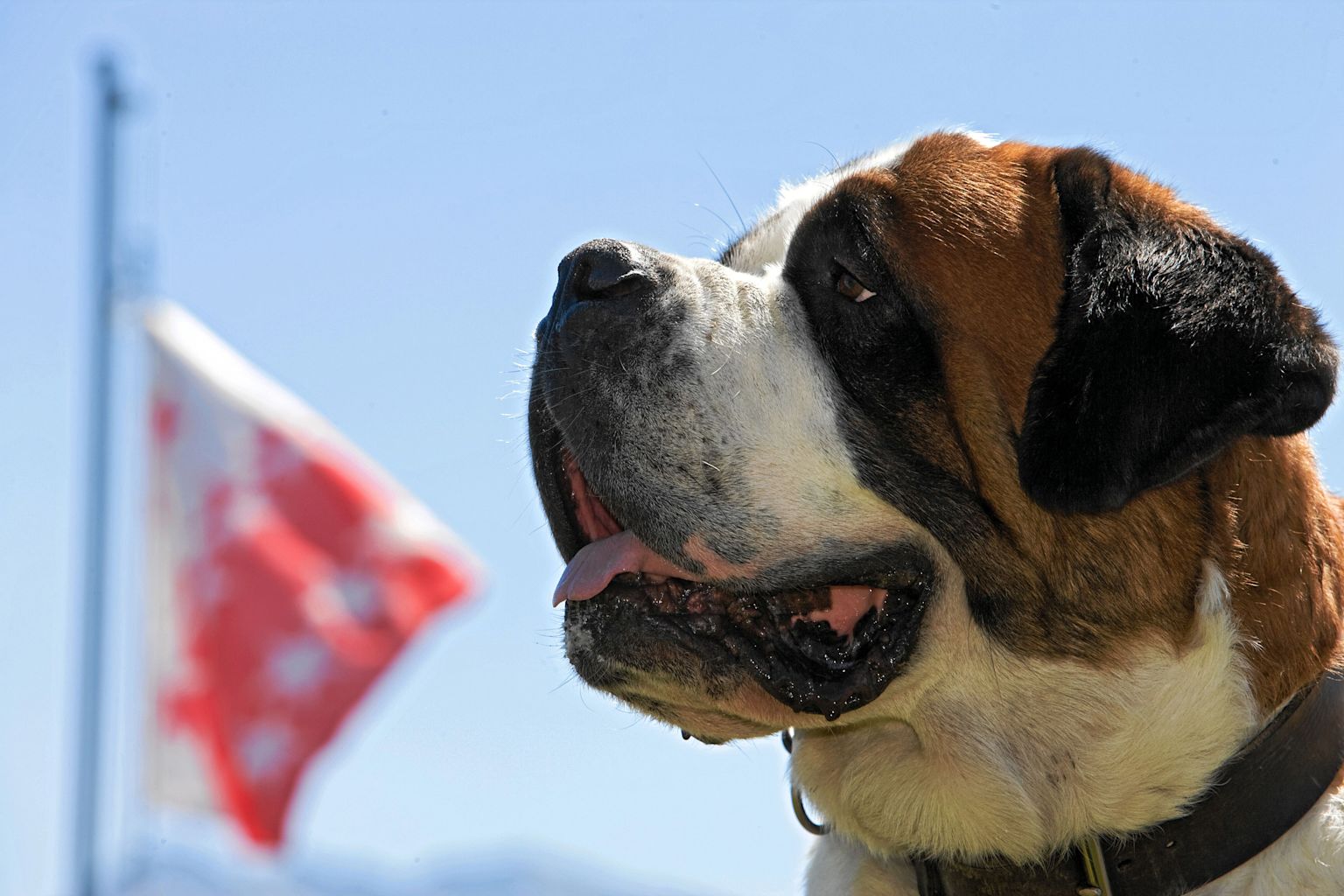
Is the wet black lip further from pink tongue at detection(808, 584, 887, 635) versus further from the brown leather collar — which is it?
the brown leather collar

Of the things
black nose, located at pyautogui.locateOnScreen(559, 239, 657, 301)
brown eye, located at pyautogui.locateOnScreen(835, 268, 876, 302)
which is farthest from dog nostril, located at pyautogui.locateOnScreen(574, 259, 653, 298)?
brown eye, located at pyautogui.locateOnScreen(835, 268, 876, 302)

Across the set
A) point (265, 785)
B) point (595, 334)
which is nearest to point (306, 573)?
point (265, 785)

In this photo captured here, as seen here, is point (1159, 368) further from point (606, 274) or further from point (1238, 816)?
point (606, 274)

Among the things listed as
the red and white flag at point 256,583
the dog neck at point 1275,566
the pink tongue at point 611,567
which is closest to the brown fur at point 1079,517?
the dog neck at point 1275,566

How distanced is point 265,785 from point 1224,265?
758cm

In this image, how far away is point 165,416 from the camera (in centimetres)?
1031

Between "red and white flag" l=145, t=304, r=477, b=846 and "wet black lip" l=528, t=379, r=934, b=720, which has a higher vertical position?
"wet black lip" l=528, t=379, r=934, b=720

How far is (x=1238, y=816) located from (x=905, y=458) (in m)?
0.85

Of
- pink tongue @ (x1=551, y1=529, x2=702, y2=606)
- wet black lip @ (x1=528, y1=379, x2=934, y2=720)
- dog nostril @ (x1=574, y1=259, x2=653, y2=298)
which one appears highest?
dog nostril @ (x1=574, y1=259, x2=653, y2=298)

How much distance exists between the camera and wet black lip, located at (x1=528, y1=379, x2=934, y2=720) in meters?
2.79

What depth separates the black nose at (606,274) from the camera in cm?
287

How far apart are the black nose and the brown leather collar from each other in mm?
1322

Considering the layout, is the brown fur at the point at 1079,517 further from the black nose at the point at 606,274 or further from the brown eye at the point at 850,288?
the black nose at the point at 606,274

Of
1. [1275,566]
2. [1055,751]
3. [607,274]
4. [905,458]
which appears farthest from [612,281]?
[1275,566]
